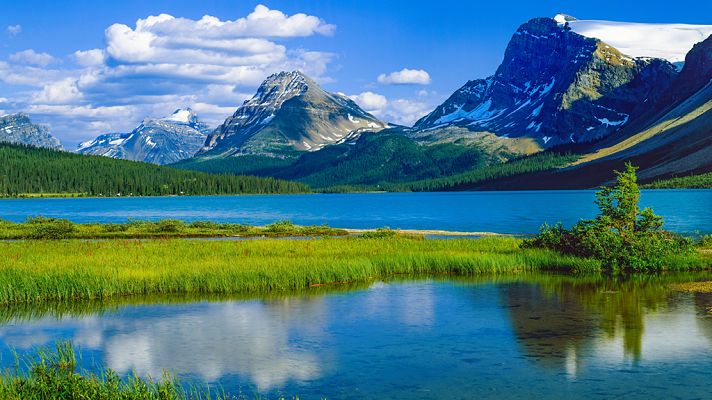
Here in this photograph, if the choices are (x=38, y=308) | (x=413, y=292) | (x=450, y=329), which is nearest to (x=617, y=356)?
(x=450, y=329)

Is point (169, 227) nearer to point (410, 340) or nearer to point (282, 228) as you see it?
point (282, 228)

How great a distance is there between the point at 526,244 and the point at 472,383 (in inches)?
1557

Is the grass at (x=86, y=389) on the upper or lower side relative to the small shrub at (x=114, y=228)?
lower

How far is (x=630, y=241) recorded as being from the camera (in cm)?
5650

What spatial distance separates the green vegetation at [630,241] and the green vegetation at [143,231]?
145 feet

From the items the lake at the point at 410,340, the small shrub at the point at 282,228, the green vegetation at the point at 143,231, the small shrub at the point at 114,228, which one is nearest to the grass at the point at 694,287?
the lake at the point at 410,340

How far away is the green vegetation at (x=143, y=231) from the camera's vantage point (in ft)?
298

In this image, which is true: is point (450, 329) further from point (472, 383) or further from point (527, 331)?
point (472, 383)

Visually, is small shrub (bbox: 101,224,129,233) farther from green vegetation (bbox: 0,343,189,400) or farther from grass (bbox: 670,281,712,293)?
green vegetation (bbox: 0,343,189,400)

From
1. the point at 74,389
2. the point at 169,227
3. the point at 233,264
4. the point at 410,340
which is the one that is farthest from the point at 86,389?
the point at 169,227

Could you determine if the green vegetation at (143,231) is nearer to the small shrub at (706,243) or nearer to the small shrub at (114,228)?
the small shrub at (114,228)

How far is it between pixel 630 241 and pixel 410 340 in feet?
96.5

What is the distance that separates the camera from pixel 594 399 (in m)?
24.8

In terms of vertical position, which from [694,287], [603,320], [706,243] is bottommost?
[603,320]
